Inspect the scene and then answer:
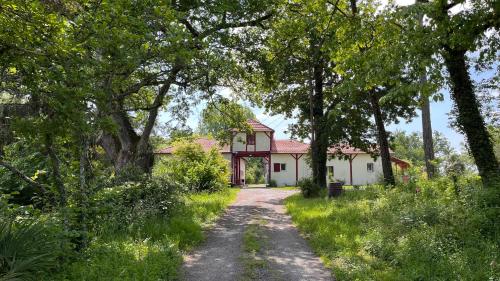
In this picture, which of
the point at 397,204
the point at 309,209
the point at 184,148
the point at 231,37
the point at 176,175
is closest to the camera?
the point at 397,204

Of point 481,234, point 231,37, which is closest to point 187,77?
point 231,37

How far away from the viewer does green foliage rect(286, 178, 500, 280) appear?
6520 millimetres

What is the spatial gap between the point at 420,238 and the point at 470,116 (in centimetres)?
465

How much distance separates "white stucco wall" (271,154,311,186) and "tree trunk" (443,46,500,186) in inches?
1335

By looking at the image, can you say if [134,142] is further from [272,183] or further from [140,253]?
[272,183]

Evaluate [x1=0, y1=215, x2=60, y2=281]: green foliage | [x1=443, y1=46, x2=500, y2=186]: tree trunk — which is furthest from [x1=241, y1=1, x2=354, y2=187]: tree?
[x1=0, y1=215, x2=60, y2=281]: green foliage

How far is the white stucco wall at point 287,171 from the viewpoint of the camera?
4481 cm

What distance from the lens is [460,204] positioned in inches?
366

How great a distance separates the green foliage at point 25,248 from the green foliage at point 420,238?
14.4 ft

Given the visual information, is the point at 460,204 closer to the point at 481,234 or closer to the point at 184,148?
the point at 481,234

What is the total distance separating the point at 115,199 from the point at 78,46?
475cm

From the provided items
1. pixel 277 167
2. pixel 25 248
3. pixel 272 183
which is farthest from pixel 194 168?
pixel 277 167

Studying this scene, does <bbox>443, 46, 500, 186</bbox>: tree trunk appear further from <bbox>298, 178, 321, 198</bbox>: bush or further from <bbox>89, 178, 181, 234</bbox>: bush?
<bbox>298, 178, 321, 198</bbox>: bush

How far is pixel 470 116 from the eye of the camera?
10906 mm
